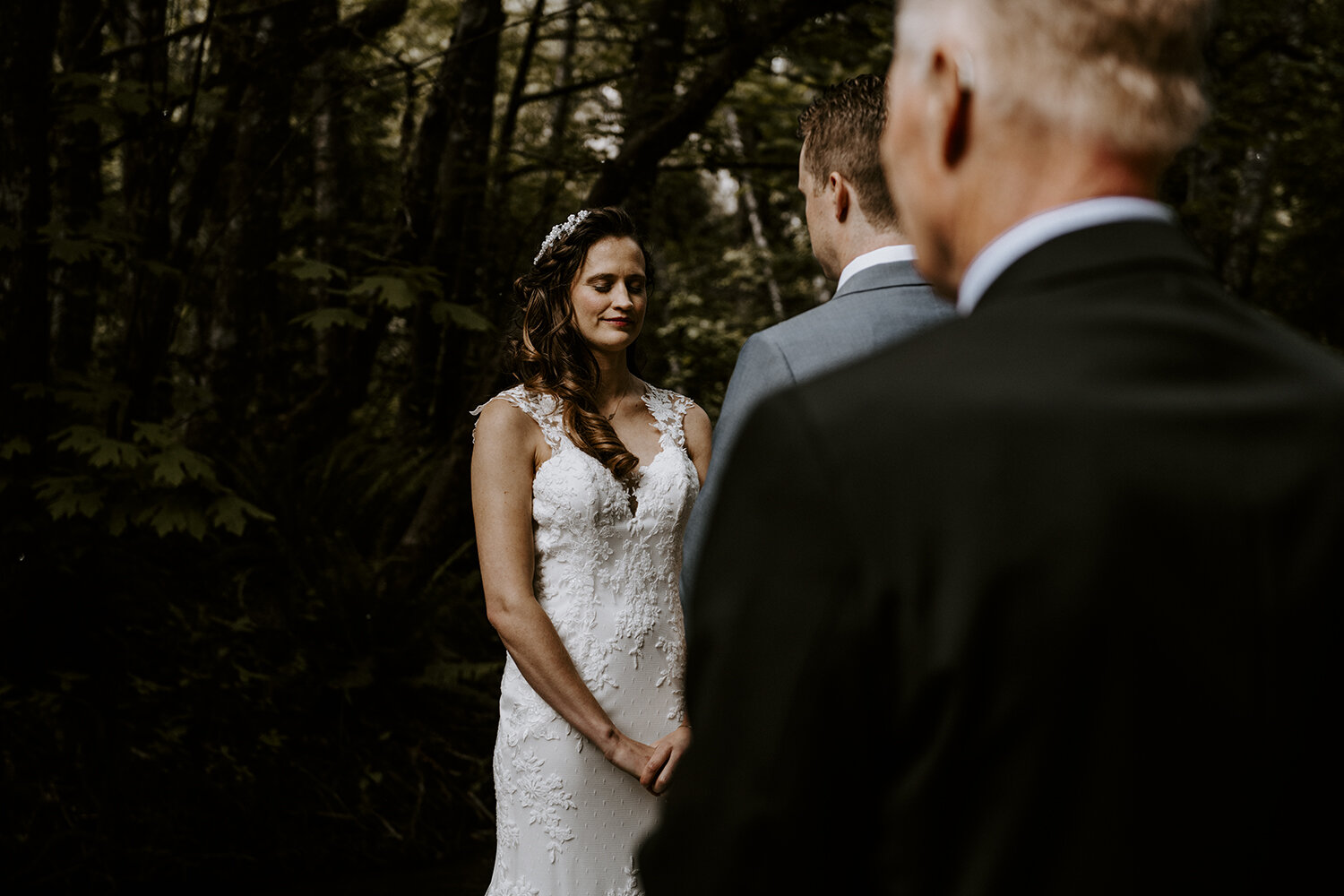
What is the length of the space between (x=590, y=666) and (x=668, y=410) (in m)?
0.81

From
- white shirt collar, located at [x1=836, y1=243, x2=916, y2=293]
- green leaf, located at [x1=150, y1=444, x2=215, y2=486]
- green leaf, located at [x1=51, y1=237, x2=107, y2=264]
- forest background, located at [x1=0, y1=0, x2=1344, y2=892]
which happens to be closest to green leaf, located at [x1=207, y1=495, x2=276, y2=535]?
forest background, located at [x1=0, y1=0, x2=1344, y2=892]

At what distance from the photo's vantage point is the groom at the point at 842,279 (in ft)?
6.72

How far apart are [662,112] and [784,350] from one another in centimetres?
535

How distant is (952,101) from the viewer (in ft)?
3.07

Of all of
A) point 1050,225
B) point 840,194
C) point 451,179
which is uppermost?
point 451,179

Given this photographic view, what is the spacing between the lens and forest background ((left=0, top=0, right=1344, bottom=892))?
5004mm

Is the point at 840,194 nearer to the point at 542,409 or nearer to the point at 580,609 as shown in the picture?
the point at 542,409

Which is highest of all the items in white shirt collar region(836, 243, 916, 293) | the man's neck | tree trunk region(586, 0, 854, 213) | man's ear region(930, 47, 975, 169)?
tree trunk region(586, 0, 854, 213)

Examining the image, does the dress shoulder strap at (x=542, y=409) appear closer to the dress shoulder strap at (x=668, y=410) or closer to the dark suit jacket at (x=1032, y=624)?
the dress shoulder strap at (x=668, y=410)

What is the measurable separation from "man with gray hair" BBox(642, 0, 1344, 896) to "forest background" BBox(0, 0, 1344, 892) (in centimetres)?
396

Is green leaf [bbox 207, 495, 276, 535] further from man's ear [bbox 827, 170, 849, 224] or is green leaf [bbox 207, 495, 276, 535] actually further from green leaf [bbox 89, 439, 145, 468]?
man's ear [bbox 827, 170, 849, 224]

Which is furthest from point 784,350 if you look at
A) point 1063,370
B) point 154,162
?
point 154,162

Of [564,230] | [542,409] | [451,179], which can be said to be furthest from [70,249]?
[451,179]

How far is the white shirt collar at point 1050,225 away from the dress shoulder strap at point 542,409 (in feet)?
7.39
